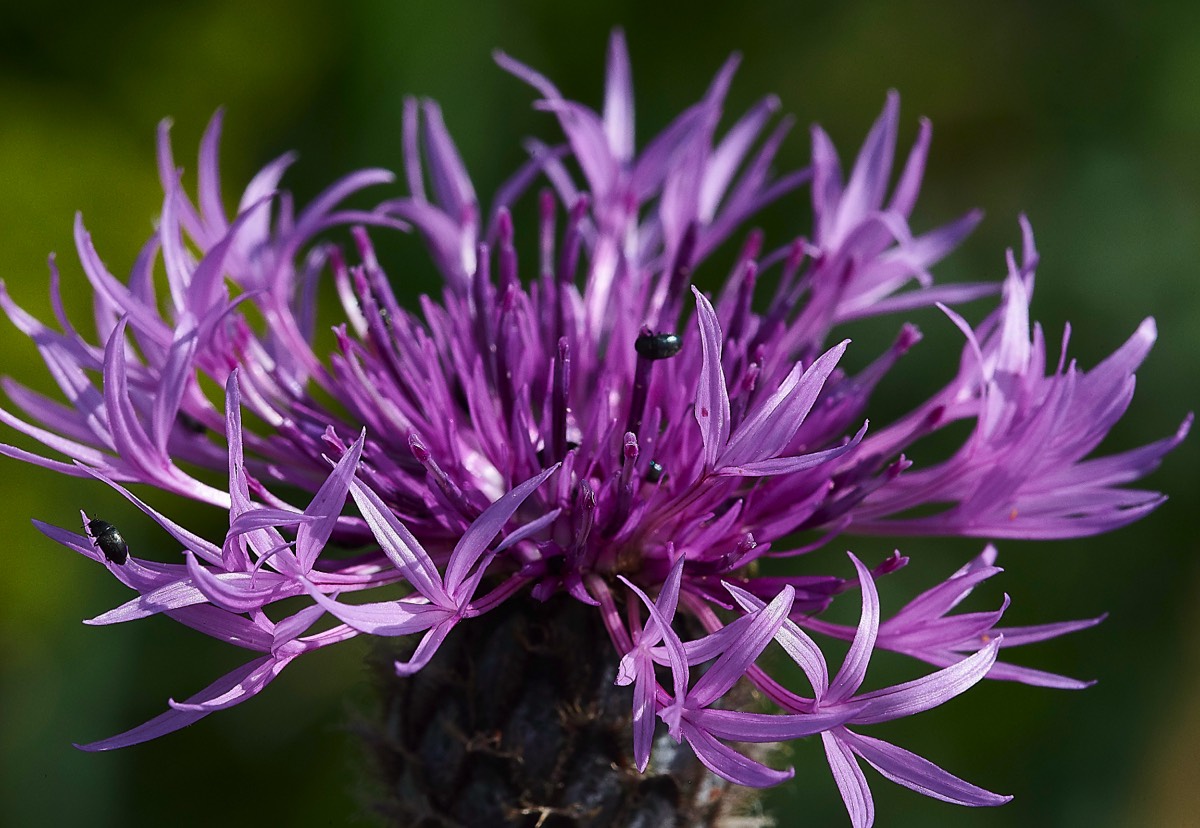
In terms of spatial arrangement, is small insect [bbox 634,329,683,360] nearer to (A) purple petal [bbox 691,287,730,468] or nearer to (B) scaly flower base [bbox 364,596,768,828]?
(A) purple petal [bbox 691,287,730,468]

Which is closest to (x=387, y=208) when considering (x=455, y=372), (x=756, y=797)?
(x=455, y=372)

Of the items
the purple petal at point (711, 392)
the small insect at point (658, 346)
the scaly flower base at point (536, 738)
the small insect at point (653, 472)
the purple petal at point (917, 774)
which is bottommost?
the scaly flower base at point (536, 738)

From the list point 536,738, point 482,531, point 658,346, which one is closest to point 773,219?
point 658,346

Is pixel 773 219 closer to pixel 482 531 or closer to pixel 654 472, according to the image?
pixel 654 472

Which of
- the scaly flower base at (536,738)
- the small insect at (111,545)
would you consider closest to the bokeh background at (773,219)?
the scaly flower base at (536,738)

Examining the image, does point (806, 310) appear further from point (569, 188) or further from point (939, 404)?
point (569, 188)

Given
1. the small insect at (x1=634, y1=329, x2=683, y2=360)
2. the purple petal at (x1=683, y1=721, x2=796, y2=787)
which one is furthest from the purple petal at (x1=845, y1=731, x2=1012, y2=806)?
the small insect at (x1=634, y1=329, x2=683, y2=360)

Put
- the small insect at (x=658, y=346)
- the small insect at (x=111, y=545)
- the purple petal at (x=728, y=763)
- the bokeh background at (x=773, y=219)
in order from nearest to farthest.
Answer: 1. the purple petal at (x=728, y=763)
2. the small insect at (x=111, y=545)
3. the small insect at (x=658, y=346)
4. the bokeh background at (x=773, y=219)

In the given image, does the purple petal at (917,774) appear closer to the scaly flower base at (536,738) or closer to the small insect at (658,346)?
the scaly flower base at (536,738)
